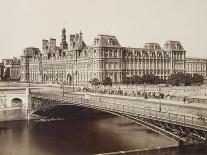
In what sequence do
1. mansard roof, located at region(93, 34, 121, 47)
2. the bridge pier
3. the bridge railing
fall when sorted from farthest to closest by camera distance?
mansard roof, located at region(93, 34, 121, 47)
the bridge pier
the bridge railing

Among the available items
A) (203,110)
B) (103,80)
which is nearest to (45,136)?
(203,110)

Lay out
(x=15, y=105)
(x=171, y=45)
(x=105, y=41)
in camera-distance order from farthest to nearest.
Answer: (x=171, y=45) < (x=105, y=41) < (x=15, y=105)

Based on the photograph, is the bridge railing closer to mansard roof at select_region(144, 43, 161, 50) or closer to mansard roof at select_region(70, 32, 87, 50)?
mansard roof at select_region(70, 32, 87, 50)

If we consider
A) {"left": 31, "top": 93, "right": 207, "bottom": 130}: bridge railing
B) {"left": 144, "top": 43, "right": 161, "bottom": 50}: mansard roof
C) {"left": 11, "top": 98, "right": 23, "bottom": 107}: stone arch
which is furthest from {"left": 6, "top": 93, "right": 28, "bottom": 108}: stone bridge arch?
{"left": 144, "top": 43, "right": 161, "bottom": 50}: mansard roof

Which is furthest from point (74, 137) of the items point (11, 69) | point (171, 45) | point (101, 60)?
point (11, 69)

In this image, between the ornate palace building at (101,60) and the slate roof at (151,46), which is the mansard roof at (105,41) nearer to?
the ornate palace building at (101,60)

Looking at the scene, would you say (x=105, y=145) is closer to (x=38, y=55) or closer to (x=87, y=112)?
(x=87, y=112)

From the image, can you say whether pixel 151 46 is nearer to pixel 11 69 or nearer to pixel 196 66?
pixel 196 66
